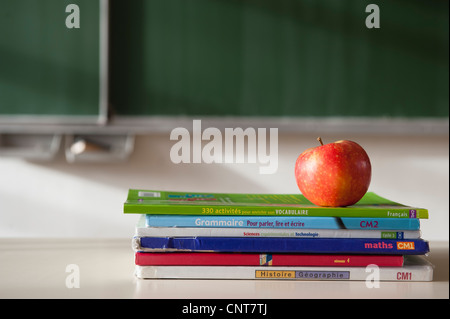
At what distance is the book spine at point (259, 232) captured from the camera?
99 centimetres

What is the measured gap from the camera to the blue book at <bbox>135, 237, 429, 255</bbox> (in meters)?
0.98

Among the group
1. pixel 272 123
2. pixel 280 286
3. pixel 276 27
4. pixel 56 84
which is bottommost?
pixel 280 286

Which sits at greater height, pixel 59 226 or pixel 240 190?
pixel 240 190

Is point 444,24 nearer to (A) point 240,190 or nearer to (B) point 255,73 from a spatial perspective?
(B) point 255,73

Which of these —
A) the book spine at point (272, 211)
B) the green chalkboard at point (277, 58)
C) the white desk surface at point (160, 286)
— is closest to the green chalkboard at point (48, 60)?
the green chalkboard at point (277, 58)

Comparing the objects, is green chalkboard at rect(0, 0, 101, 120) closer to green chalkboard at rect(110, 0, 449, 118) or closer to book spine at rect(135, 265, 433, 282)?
green chalkboard at rect(110, 0, 449, 118)

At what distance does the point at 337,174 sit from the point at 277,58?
2.21ft

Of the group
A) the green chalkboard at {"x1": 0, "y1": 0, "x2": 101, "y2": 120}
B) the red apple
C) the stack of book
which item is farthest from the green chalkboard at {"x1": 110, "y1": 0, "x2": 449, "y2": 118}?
the stack of book

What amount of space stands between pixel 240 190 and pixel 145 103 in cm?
41

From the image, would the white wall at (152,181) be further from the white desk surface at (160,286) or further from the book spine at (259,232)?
the book spine at (259,232)

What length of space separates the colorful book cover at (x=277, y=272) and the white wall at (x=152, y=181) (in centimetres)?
64

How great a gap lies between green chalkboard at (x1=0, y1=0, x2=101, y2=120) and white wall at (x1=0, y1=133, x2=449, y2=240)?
172 mm

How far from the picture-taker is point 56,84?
5.18 ft

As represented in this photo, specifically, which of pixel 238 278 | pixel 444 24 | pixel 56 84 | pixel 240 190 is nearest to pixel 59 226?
pixel 56 84
